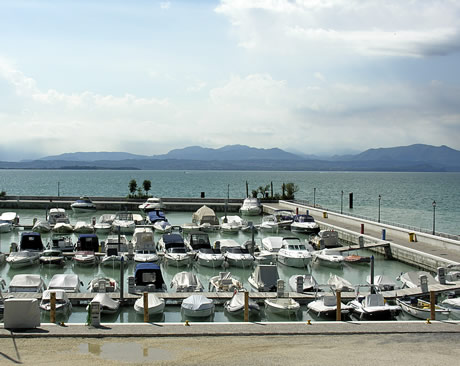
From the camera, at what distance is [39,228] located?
42000 mm

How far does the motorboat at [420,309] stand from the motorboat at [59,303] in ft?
43.4

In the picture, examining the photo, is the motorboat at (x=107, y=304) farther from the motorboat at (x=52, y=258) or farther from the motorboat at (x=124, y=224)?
the motorboat at (x=124, y=224)

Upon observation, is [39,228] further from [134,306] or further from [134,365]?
[134,365]

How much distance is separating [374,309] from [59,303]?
1193 cm

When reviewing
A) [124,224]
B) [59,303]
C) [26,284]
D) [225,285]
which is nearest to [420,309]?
[225,285]

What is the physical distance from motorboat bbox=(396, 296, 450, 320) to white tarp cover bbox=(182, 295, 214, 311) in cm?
763

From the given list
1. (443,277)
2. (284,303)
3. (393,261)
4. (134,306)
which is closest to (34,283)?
(134,306)

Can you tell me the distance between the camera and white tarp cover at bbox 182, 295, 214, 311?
1972 centimetres

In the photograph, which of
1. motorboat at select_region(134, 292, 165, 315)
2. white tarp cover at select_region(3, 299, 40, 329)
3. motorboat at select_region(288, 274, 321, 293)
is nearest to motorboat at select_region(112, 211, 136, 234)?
motorboat at select_region(288, 274, 321, 293)

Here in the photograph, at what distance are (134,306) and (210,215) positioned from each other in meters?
26.3

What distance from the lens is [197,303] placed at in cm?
1988

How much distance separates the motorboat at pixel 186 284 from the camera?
2317 cm

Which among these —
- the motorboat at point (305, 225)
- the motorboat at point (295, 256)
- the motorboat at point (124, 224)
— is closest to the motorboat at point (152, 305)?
the motorboat at point (295, 256)

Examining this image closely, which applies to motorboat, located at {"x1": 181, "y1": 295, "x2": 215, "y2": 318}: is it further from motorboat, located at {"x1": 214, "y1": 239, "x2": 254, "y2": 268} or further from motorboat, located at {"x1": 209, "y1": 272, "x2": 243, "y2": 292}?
motorboat, located at {"x1": 214, "y1": 239, "x2": 254, "y2": 268}
